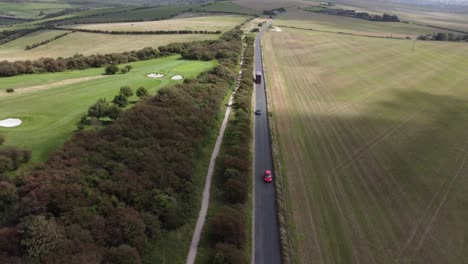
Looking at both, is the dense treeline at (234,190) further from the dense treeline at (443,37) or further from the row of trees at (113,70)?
the dense treeline at (443,37)

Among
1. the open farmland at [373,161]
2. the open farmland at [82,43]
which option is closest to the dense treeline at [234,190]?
the open farmland at [373,161]

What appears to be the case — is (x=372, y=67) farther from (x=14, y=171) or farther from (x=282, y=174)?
(x=14, y=171)

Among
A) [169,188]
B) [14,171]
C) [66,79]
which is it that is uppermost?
[66,79]

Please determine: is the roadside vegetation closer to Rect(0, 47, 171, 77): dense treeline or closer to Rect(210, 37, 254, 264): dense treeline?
Rect(210, 37, 254, 264): dense treeline

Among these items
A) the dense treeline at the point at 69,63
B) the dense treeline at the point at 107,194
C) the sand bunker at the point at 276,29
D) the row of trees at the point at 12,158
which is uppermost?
the sand bunker at the point at 276,29

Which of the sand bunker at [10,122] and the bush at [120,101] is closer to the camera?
the sand bunker at [10,122]

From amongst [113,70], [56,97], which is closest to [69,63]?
[113,70]

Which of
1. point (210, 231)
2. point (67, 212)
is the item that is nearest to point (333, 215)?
point (210, 231)

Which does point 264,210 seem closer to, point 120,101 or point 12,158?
point 12,158
